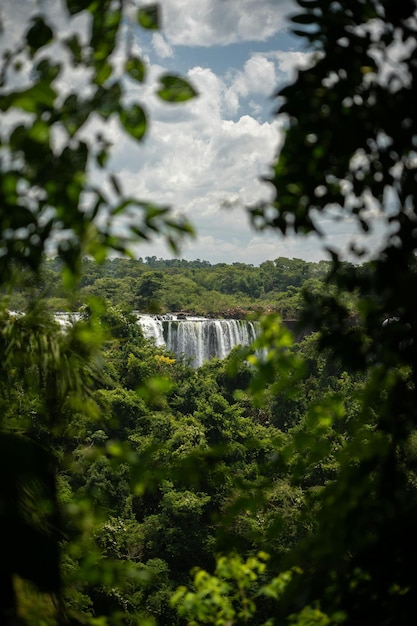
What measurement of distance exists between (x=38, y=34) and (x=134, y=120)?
21cm

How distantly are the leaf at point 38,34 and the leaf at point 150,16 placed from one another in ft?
0.49

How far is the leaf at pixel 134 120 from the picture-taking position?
0.76 meters

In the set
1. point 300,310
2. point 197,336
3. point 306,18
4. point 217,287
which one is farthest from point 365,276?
point 217,287

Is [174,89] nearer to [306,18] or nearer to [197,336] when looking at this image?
[306,18]

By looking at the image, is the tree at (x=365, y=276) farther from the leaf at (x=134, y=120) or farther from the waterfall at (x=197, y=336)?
the waterfall at (x=197, y=336)

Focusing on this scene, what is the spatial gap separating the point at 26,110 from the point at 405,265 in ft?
2.20

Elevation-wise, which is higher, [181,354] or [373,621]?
[373,621]

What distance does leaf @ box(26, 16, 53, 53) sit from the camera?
2.60 ft

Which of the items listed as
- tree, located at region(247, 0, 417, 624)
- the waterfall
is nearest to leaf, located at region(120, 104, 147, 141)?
tree, located at region(247, 0, 417, 624)

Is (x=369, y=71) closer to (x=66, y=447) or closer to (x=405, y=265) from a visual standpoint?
(x=405, y=265)

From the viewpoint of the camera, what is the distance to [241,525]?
45.9 ft

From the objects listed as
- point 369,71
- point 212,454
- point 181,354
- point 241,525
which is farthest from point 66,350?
point 181,354

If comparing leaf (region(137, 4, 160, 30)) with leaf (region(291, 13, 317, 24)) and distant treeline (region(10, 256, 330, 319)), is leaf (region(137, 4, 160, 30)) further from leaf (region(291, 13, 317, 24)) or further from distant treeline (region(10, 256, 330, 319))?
distant treeline (region(10, 256, 330, 319))

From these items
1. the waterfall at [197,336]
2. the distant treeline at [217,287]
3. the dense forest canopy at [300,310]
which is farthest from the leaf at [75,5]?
the waterfall at [197,336]
